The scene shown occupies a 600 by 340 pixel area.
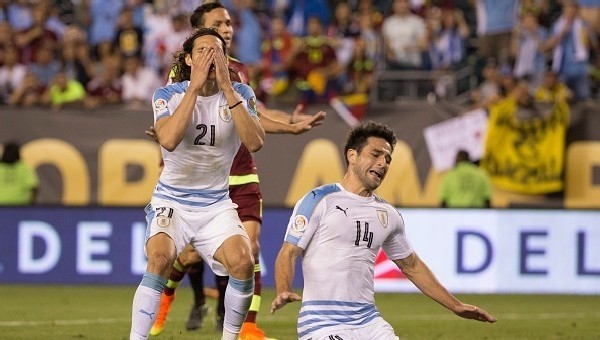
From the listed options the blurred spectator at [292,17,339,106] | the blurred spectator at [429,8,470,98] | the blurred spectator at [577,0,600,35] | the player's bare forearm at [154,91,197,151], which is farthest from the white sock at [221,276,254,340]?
the blurred spectator at [577,0,600,35]

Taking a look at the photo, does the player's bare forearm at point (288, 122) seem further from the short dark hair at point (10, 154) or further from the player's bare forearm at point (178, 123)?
the short dark hair at point (10, 154)

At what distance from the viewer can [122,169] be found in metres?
17.4

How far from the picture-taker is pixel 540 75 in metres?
18.4

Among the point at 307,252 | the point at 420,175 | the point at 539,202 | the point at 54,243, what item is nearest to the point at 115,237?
the point at 54,243

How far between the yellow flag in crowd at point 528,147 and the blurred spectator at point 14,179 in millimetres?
5970

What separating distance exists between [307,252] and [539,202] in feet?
34.9

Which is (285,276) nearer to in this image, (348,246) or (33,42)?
(348,246)

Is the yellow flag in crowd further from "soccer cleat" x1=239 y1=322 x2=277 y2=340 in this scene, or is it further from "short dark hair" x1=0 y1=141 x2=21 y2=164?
"soccer cleat" x1=239 y1=322 x2=277 y2=340

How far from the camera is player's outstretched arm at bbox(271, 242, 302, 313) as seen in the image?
20.9ft

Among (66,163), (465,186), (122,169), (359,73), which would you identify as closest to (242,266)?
(465,186)

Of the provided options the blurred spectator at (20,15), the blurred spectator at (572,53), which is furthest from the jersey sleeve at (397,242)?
the blurred spectator at (20,15)

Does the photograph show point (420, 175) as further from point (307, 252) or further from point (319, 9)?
point (307, 252)

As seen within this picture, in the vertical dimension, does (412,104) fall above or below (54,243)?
above

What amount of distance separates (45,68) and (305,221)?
12389 millimetres
